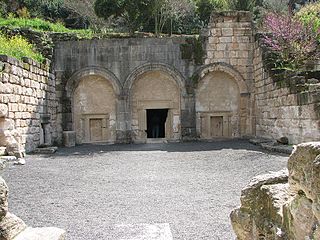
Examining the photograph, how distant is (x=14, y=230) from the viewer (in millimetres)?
2963

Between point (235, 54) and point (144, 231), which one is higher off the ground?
point (235, 54)

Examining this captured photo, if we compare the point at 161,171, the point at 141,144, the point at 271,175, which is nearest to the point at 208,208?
the point at 271,175

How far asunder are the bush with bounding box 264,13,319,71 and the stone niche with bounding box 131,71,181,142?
4.47 metres

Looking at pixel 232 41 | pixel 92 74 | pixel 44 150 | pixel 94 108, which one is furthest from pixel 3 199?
pixel 232 41

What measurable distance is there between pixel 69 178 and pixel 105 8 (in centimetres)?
1414

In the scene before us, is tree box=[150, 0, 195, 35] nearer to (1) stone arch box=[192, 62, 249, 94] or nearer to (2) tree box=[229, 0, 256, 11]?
(2) tree box=[229, 0, 256, 11]

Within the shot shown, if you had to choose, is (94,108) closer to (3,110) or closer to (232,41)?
(3,110)

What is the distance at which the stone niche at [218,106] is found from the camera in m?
15.7

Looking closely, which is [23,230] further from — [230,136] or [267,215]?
[230,136]

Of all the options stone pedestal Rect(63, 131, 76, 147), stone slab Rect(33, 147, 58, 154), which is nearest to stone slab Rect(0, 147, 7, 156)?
stone slab Rect(33, 147, 58, 154)

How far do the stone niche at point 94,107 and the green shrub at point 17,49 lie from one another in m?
2.27

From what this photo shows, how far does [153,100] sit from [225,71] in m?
3.17

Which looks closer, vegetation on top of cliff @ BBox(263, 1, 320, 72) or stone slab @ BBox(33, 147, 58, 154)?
stone slab @ BBox(33, 147, 58, 154)

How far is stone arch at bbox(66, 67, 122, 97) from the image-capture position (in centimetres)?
1530
